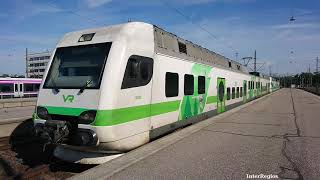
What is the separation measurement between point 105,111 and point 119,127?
51cm

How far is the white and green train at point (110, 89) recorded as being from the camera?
7266mm

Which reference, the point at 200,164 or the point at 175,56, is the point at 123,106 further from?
the point at 175,56

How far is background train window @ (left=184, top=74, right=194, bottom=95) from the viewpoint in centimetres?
1115

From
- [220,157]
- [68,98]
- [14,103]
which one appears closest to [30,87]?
[14,103]

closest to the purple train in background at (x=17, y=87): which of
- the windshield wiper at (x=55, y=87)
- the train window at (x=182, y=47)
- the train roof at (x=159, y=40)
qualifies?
the train roof at (x=159, y=40)

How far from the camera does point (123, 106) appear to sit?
24.9 ft

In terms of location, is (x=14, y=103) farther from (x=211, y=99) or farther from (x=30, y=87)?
(x=211, y=99)

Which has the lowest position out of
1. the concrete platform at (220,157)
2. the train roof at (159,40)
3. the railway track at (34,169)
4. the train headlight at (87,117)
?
the railway track at (34,169)

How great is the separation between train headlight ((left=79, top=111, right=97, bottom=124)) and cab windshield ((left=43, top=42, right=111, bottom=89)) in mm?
545

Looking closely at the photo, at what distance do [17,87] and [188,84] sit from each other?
1348 inches

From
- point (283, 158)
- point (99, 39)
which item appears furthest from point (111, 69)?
point (283, 158)

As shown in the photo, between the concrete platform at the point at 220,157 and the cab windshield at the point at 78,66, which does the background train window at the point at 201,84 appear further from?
the cab windshield at the point at 78,66

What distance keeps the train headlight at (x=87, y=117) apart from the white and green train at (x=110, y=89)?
2 cm

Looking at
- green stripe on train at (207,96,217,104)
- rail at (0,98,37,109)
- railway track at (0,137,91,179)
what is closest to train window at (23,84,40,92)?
rail at (0,98,37,109)
